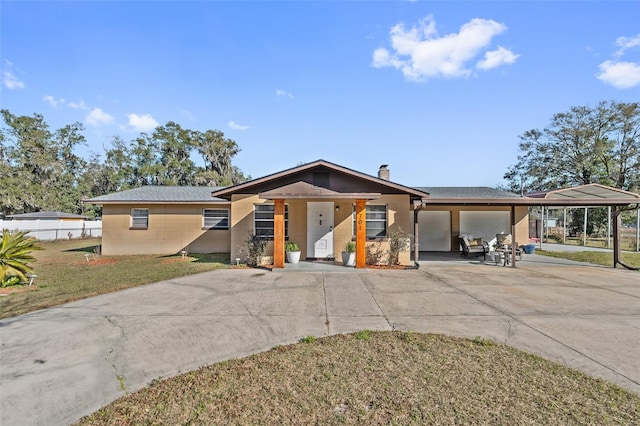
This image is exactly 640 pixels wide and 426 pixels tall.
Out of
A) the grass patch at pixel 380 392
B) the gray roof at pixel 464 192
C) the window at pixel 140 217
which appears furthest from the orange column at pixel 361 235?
the window at pixel 140 217

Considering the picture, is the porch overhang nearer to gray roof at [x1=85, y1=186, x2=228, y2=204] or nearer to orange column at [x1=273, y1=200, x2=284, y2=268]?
orange column at [x1=273, y1=200, x2=284, y2=268]

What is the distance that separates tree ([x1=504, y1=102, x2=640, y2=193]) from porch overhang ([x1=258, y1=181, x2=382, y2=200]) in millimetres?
20304

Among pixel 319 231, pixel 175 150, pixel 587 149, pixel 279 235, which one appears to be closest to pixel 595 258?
pixel 319 231

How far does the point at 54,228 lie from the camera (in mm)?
21625

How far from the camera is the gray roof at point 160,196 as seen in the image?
49.1ft

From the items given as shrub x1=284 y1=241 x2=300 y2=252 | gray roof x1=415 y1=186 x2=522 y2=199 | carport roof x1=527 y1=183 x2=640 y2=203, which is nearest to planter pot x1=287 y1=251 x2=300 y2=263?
shrub x1=284 y1=241 x2=300 y2=252

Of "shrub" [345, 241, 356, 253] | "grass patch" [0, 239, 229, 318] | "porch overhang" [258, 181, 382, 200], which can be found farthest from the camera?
"shrub" [345, 241, 356, 253]

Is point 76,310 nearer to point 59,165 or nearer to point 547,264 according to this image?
point 547,264

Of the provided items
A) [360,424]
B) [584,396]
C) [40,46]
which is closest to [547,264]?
[584,396]

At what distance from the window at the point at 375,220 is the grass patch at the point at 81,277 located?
18.4 feet

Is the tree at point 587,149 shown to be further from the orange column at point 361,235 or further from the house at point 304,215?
the orange column at point 361,235

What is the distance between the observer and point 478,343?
4.36 m

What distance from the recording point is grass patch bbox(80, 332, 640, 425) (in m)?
2.71

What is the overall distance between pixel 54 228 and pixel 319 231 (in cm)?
2118
